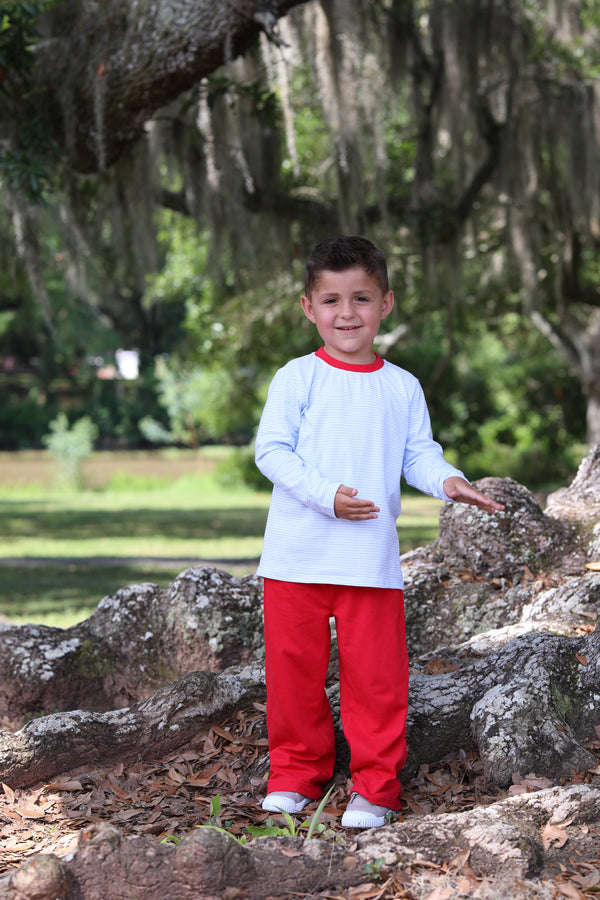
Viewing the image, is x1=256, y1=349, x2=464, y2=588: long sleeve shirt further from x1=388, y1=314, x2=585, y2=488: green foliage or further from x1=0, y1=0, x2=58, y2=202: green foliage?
x1=388, y1=314, x2=585, y2=488: green foliage

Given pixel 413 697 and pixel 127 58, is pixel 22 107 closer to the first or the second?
pixel 127 58

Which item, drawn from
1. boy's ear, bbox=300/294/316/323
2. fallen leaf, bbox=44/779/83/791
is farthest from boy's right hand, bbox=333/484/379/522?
fallen leaf, bbox=44/779/83/791

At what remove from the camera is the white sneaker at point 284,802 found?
7.98 feet

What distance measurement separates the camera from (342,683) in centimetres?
254

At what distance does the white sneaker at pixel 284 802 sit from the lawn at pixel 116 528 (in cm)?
311

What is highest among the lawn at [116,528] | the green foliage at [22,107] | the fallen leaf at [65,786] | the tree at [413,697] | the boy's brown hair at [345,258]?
the green foliage at [22,107]

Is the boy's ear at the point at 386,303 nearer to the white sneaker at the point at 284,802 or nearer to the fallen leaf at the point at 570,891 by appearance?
the white sneaker at the point at 284,802

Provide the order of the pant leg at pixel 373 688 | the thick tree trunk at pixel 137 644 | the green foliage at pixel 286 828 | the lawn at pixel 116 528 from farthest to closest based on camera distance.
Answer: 1. the lawn at pixel 116 528
2. the thick tree trunk at pixel 137 644
3. the pant leg at pixel 373 688
4. the green foliage at pixel 286 828

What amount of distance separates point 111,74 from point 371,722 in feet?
11.4

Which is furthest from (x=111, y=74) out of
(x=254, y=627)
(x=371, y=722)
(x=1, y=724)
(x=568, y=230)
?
(x=568, y=230)

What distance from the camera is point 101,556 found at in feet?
29.6

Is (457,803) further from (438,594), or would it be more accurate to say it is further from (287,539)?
(438,594)

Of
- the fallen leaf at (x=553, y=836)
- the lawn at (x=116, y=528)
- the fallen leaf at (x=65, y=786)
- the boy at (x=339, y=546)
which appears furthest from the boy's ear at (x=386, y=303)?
the lawn at (x=116, y=528)

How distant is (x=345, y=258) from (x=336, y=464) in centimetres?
59
